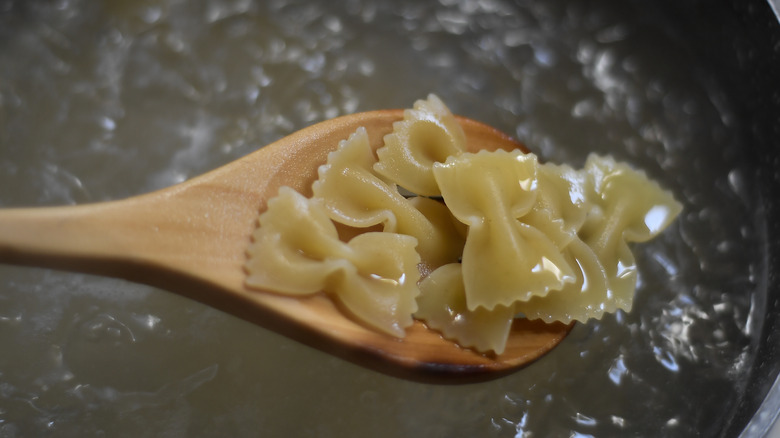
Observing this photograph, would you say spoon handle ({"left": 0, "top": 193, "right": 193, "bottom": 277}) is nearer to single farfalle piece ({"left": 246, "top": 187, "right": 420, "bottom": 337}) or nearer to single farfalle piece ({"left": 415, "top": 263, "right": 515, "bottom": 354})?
single farfalle piece ({"left": 246, "top": 187, "right": 420, "bottom": 337})

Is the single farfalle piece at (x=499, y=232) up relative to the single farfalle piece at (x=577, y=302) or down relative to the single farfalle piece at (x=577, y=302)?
up

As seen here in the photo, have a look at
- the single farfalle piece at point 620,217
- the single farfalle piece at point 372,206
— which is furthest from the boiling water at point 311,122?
the single farfalle piece at point 372,206

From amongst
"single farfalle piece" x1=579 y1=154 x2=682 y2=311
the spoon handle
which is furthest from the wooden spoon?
"single farfalle piece" x1=579 y1=154 x2=682 y2=311

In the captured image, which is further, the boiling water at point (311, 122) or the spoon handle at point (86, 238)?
the boiling water at point (311, 122)

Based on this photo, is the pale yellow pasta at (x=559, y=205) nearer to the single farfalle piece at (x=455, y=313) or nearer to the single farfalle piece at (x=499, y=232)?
the single farfalle piece at (x=499, y=232)
